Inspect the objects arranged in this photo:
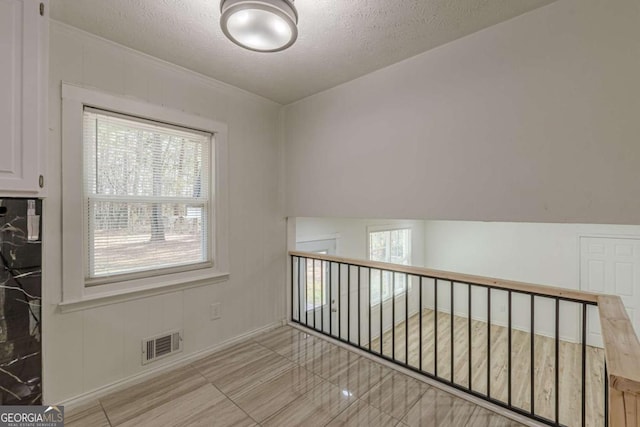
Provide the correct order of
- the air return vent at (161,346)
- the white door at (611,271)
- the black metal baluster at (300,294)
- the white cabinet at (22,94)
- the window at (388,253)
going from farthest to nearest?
the window at (388,253), the white door at (611,271), the black metal baluster at (300,294), the air return vent at (161,346), the white cabinet at (22,94)

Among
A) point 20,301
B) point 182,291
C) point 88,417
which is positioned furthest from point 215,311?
point 20,301

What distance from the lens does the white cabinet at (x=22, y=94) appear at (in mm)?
1377

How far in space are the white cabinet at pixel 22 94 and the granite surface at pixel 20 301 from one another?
34 centimetres

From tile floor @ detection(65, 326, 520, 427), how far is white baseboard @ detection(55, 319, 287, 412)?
4 cm

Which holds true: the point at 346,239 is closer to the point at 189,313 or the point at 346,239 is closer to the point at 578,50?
the point at 189,313

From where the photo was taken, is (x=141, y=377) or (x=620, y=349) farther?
(x=141, y=377)

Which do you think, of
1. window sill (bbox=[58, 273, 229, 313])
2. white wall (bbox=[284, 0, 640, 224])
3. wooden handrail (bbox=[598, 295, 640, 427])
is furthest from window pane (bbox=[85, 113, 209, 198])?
wooden handrail (bbox=[598, 295, 640, 427])

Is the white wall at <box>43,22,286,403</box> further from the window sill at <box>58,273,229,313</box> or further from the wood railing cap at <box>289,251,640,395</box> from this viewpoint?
the wood railing cap at <box>289,251,640,395</box>

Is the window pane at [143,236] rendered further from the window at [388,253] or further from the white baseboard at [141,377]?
the window at [388,253]

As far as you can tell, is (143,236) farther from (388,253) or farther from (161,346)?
(388,253)

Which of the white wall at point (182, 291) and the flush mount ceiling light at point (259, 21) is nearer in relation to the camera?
the flush mount ceiling light at point (259, 21)

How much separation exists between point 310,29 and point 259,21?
55 cm

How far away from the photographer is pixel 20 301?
166 cm

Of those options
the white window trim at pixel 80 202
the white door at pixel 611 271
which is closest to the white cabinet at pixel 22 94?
the white window trim at pixel 80 202
